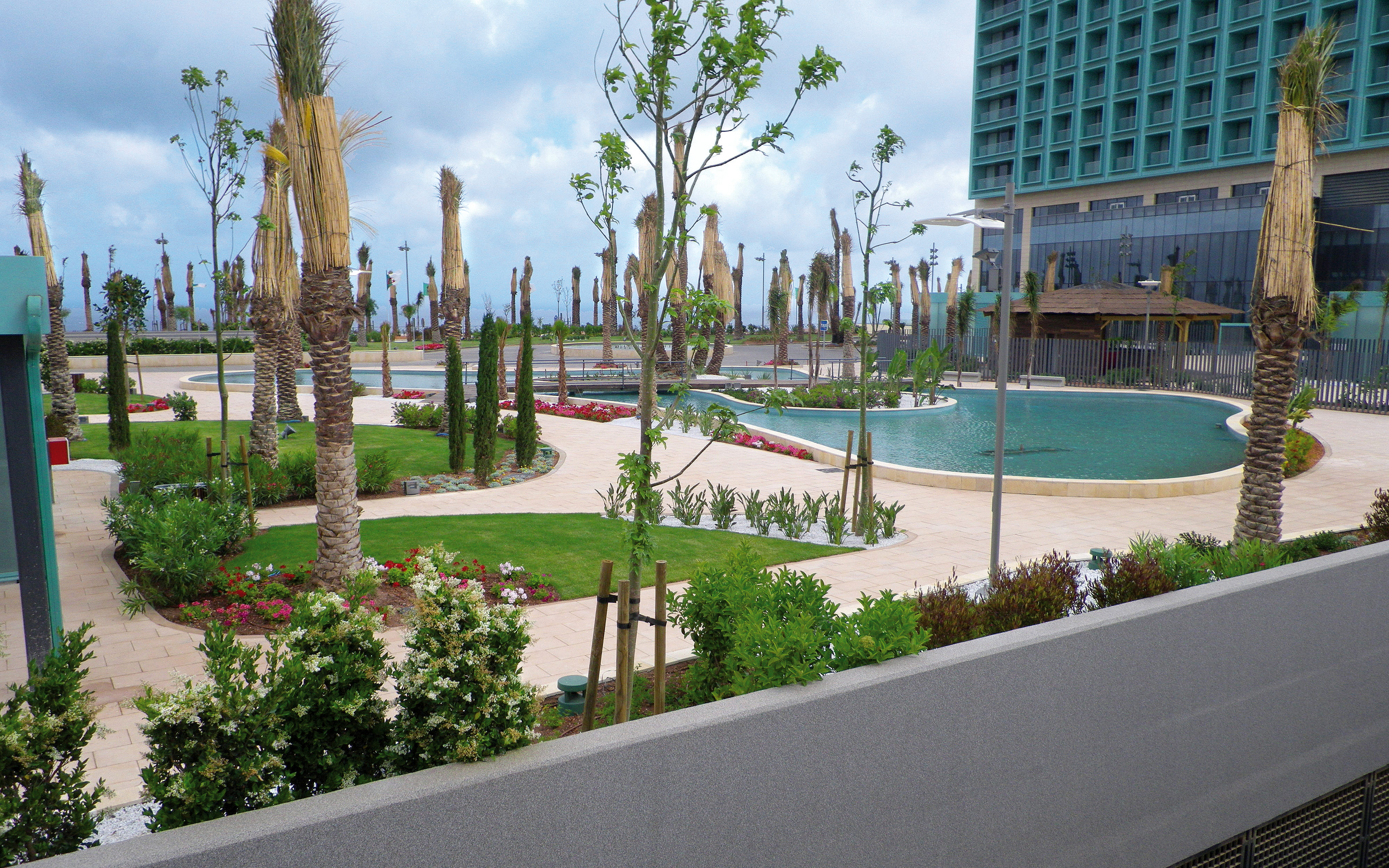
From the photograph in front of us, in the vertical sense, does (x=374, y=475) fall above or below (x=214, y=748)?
below

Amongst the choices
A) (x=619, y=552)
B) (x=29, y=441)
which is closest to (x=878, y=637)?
(x=29, y=441)

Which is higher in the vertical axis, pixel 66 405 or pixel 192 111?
pixel 192 111

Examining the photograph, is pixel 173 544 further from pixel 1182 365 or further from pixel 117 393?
pixel 1182 365

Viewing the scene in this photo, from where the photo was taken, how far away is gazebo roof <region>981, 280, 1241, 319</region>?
34.6 meters

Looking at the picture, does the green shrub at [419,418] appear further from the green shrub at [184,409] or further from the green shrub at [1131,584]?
the green shrub at [1131,584]

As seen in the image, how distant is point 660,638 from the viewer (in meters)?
4.41

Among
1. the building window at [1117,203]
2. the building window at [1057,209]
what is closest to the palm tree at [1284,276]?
the building window at [1117,203]

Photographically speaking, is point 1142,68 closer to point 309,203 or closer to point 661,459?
point 661,459

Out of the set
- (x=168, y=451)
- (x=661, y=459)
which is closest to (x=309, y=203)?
(x=168, y=451)

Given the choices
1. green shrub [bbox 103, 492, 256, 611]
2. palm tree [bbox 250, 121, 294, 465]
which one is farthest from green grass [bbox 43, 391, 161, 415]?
green shrub [bbox 103, 492, 256, 611]

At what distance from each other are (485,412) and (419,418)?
24.1 ft

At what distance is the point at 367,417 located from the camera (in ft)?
Result: 77.2

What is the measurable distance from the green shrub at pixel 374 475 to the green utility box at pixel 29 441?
24.5 ft

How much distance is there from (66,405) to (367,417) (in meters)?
6.84
